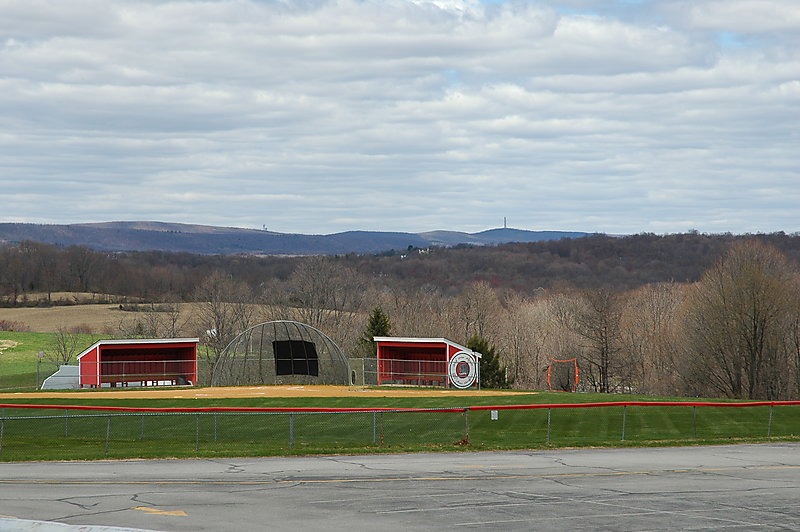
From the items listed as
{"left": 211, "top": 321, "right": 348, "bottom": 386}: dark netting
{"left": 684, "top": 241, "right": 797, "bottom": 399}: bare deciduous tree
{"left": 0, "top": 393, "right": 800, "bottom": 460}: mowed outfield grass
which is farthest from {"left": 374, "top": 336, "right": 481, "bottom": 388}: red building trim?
{"left": 684, "top": 241, "right": 797, "bottom": 399}: bare deciduous tree

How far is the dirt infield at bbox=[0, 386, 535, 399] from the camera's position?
49906mm

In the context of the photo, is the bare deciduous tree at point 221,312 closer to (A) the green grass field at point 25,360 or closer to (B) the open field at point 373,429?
(A) the green grass field at point 25,360

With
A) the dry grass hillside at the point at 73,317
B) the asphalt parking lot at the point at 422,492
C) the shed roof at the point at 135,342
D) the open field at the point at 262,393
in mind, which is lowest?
the open field at the point at 262,393

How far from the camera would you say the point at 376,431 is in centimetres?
3209

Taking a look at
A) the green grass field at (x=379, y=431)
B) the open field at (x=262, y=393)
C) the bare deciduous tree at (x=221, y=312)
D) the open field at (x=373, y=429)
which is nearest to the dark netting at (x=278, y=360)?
the open field at (x=262, y=393)

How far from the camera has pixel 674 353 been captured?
84188 millimetres

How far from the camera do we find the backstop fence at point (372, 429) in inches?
1132

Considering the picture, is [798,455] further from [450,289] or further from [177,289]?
[177,289]

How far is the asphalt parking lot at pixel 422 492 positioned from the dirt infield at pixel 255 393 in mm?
23889

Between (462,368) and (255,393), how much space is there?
46.6 feet

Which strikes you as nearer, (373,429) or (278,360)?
(373,429)

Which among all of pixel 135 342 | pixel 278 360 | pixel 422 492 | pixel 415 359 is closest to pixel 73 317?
pixel 135 342

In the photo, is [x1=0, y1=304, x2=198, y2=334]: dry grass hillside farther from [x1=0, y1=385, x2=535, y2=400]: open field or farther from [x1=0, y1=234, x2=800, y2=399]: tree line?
[x1=0, y1=385, x2=535, y2=400]: open field

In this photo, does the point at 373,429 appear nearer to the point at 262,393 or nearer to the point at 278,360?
the point at 262,393
